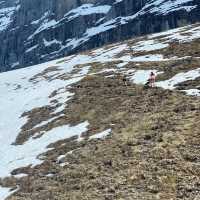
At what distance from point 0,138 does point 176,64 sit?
17.9 m

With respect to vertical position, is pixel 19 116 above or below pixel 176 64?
below

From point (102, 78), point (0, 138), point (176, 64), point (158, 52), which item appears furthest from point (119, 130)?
point (158, 52)

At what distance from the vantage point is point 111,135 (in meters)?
32.8

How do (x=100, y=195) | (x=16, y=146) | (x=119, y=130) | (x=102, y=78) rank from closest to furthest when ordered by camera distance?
(x=100, y=195)
(x=119, y=130)
(x=16, y=146)
(x=102, y=78)

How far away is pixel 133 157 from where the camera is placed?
2742 centimetres

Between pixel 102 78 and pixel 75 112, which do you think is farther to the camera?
pixel 102 78

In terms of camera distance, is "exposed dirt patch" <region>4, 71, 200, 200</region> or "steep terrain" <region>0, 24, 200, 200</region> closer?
"exposed dirt patch" <region>4, 71, 200, 200</region>

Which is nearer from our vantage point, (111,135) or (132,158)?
(132,158)

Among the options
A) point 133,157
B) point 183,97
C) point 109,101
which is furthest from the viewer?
point 109,101

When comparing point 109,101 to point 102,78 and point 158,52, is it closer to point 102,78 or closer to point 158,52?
point 102,78

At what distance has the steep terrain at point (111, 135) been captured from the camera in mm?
24625

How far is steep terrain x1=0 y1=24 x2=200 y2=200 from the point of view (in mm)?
24625

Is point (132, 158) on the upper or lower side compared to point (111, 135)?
upper

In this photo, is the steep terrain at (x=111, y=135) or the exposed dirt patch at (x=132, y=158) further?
the steep terrain at (x=111, y=135)
